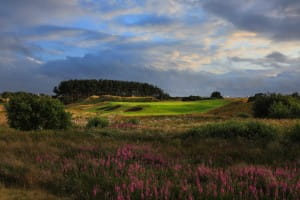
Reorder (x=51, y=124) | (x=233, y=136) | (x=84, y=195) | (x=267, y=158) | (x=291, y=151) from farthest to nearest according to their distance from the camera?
(x=51, y=124) → (x=233, y=136) → (x=291, y=151) → (x=267, y=158) → (x=84, y=195)

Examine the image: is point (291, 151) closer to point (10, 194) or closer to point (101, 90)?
point (10, 194)

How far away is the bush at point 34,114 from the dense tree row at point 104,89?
156099mm

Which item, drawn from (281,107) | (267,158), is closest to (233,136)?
(267,158)

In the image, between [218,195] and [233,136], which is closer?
[218,195]

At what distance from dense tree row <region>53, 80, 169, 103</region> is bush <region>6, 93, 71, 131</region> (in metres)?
156

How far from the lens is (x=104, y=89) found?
190 m

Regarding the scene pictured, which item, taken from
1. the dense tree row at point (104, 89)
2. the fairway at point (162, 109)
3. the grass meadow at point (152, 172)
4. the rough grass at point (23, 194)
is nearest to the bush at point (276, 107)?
the fairway at point (162, 109)

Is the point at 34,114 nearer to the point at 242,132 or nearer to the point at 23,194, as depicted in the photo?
the point at 242,132

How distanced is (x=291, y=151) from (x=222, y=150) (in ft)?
6.82

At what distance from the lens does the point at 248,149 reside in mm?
11812

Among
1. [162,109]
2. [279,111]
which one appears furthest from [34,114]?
[162,109]

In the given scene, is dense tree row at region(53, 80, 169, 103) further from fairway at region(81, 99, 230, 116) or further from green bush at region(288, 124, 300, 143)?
green bush at region(288, 124, 300, 143)

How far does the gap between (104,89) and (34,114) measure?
167 m

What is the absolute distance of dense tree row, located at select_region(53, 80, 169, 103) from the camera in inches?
7279
